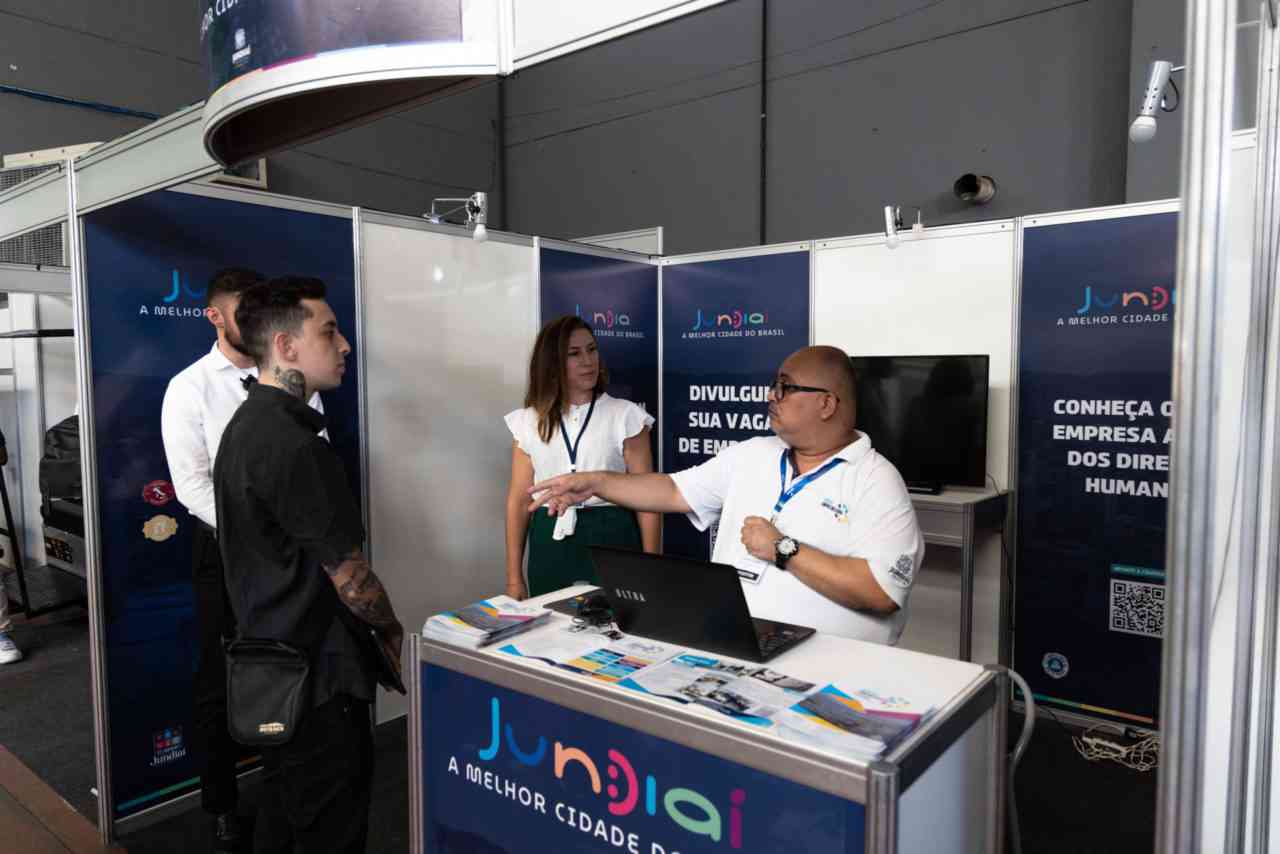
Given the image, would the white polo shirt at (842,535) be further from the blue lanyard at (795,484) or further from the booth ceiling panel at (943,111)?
the booth ceiling panel at (943,111)

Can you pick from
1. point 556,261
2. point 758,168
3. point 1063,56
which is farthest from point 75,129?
point 1063,56

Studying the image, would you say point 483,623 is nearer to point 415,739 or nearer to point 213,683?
point 415,739

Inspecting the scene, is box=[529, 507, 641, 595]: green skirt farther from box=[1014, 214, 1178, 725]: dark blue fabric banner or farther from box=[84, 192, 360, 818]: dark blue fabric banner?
box=[1014, 214, 1178, 725]: dark blue fabric banner

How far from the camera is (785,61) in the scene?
5.73 m

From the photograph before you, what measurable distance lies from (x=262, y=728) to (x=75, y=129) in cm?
526

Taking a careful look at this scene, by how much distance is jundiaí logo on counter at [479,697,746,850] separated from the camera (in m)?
1.18

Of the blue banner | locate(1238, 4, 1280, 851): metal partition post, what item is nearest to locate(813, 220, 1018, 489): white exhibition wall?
locate(1238, 4, 1280, 851): metal partition post

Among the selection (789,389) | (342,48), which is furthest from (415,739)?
(342,48)

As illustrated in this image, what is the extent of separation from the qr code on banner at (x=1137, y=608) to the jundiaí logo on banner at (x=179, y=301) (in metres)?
3.42

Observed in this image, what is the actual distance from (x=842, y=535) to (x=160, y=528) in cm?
206

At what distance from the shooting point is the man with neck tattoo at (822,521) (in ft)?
5.70

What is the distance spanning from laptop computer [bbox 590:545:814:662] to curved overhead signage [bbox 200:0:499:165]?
0.83 metres

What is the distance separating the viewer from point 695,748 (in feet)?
3.94

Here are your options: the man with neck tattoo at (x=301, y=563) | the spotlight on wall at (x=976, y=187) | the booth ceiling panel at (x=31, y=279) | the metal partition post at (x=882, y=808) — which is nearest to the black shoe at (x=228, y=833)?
the man with neck tattoo at (x=301, y=563)
